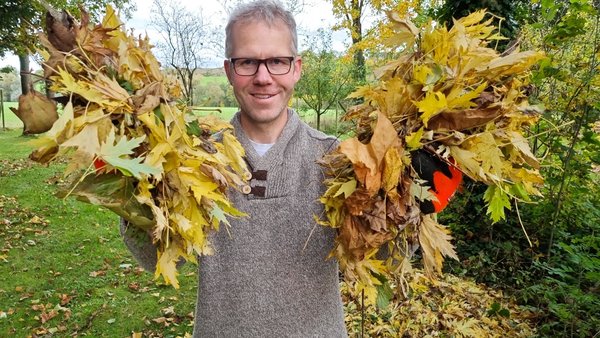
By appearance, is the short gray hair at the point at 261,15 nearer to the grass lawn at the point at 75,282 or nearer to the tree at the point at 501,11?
the grass lawn at the point at 75,282

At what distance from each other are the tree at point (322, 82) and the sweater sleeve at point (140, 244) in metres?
11.6

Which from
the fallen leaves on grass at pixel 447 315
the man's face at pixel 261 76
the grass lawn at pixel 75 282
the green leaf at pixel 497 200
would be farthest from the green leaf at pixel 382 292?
the grass lawn at pixel 75 282

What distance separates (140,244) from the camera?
4.21 ft

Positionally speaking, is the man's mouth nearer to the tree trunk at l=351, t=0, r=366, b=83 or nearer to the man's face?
the man's face

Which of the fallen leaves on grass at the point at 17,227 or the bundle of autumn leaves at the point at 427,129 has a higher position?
the bundle of autumn leaves at the point at 427,129

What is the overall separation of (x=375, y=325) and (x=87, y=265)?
152 inches

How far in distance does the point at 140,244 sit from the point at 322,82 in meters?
12.6

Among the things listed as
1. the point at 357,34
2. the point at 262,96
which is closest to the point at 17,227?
the point at 262,96

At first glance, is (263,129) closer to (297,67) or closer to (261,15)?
(297,67)

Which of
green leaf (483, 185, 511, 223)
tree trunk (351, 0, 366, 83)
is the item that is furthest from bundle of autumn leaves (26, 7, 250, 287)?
tree trunk (351, 0, 366, 83)

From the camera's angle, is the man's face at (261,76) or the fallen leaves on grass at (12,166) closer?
the man's face at (261,76)

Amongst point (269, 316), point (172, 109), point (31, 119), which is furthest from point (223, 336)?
point (31, 119)

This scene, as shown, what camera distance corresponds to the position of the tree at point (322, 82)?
44.4ft

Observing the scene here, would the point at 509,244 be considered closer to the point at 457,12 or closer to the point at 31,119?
the point at 457,12
